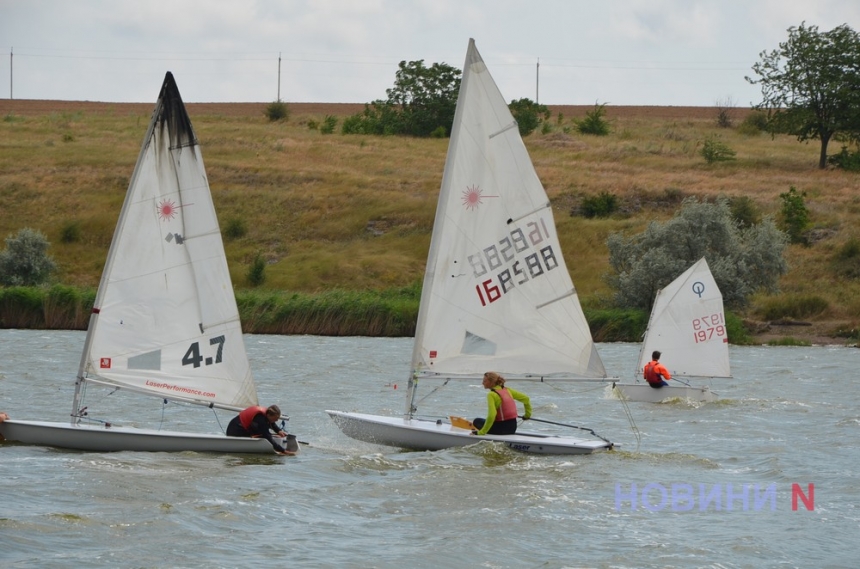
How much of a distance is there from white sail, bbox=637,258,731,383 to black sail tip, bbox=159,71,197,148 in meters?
16.8

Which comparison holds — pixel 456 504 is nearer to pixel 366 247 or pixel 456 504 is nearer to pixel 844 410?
pixel 844 410

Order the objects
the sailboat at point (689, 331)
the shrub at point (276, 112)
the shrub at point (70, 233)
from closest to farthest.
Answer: the sailboat at point (689, 331) → the shrub at point (70, 233) → the shrub at point (276, 112)

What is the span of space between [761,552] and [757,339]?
3860 centimetres

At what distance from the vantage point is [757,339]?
51.7 metres

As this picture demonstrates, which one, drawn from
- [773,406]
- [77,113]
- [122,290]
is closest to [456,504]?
[122,290]

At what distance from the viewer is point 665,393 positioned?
2919cm

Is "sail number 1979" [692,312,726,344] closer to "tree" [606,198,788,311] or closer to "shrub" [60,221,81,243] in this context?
"tree" [606,198,788,311]

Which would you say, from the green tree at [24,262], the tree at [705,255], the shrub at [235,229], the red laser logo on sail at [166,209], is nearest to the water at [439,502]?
the red laser logo on sail at [166,209]

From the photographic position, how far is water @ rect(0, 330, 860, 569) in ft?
45.4

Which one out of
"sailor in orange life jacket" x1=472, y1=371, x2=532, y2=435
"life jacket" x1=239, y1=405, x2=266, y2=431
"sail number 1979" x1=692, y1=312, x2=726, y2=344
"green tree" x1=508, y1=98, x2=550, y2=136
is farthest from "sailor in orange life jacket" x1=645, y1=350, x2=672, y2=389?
"green tree" x1=508, y1=98, x2=550, y2=136

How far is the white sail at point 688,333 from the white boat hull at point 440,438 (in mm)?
12791

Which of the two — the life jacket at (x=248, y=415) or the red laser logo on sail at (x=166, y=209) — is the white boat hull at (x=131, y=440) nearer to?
the life jacket at (x=248, y=415)

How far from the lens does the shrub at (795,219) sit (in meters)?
68.7

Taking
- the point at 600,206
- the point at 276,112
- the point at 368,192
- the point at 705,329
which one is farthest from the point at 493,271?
the point at 276,112
